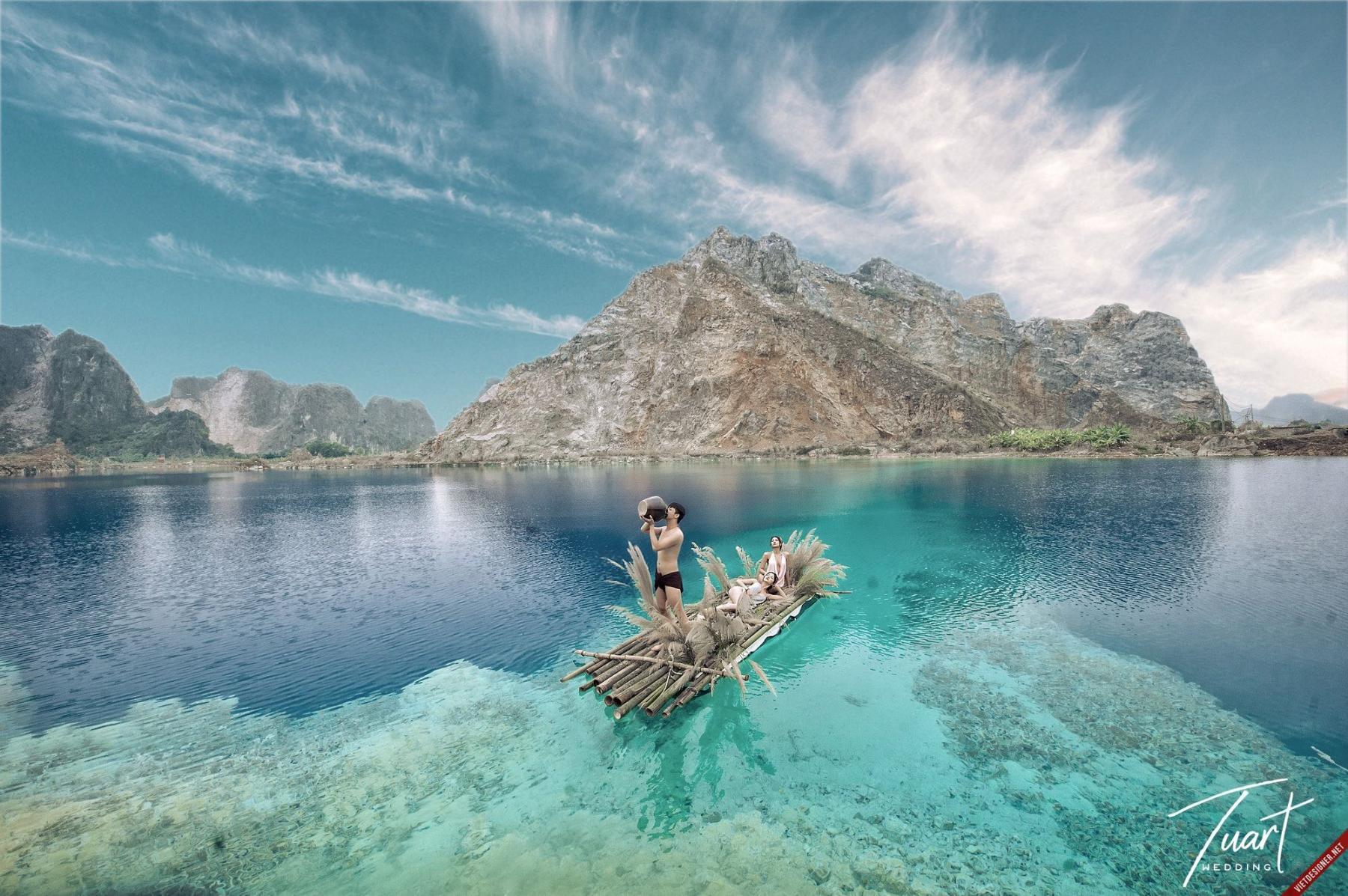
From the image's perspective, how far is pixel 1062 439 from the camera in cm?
10150

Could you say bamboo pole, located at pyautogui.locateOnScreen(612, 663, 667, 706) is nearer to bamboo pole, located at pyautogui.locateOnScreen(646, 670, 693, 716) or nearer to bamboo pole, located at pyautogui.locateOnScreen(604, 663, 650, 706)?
bamboo pole, located at pyautogui.locateOnScreen(604, 663, 650, 706)

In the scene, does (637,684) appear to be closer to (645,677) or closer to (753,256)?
(645,677)

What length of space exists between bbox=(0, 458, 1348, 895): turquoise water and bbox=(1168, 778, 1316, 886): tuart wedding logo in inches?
3.8

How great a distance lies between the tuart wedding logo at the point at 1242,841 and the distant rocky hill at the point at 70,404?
25089cm

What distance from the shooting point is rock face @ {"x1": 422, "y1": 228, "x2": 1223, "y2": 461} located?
427ft

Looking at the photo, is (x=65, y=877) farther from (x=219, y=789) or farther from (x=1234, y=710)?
(x=1234, y=710)

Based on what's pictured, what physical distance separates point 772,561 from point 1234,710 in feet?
34.4

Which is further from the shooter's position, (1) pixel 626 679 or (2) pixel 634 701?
(1) pixel 626 679

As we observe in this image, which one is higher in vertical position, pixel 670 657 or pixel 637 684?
pixel 670 657

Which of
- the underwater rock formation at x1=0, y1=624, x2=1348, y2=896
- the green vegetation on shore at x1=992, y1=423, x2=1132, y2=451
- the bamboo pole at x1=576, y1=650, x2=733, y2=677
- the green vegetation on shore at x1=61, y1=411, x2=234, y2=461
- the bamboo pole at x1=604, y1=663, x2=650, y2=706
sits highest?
the green vegetation on shore at x1=61, y1=411, x2=234, y2=461

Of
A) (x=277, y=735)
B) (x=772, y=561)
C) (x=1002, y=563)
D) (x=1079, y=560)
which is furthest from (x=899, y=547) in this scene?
(x=277, y=735)

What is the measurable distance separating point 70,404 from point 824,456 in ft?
835

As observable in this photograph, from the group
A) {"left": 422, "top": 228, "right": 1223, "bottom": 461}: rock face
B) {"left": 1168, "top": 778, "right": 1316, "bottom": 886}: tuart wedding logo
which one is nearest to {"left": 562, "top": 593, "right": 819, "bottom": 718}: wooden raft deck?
{"left": 1168, "top": 778, "right": 1316, "bottom": 886}: tuart wedding logo

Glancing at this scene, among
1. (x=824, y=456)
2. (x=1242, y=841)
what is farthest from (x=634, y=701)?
(x=824, y=456)
